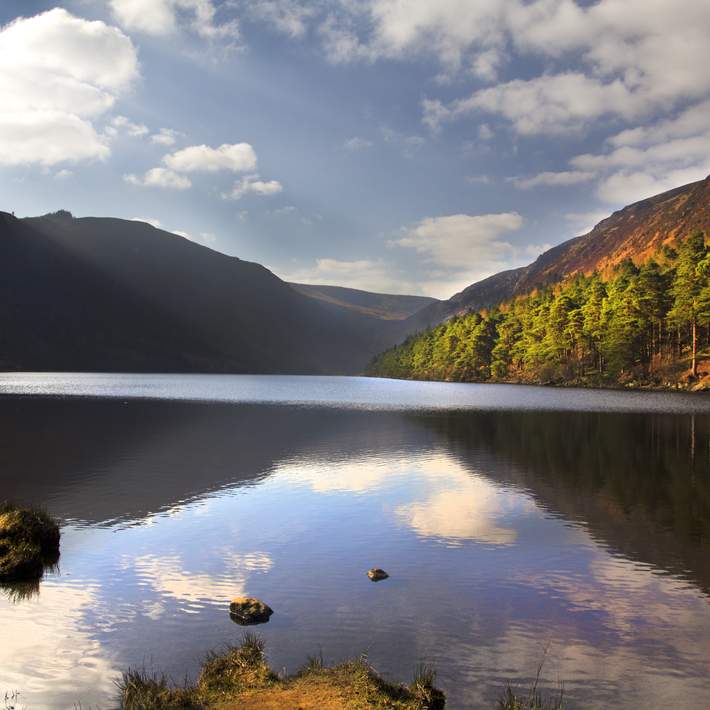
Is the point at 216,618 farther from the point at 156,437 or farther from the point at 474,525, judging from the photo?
the point at 156,437

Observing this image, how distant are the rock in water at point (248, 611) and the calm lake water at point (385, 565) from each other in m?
0.26

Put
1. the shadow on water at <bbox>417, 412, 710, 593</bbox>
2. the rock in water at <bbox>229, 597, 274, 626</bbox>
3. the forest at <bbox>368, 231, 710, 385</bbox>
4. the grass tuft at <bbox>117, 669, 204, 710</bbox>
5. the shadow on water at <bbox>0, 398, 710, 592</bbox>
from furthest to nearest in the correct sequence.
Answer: the forest at <bbox>368, 231, 710, 385</bbox>, the shadow on water at <bbox>0, 398, 710, 592</bbox>, the shadow on water at <bbox>417, 412, 710, 593</bbox>, the rock in water at <bbox>229, 597, 274, 626</bbox>, the grass tuft at <bbox>117, 669, 204, 710</bbox>

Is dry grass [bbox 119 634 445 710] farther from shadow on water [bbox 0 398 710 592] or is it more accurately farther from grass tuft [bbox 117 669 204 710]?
shadow on water [bbox 0 398 710 592]

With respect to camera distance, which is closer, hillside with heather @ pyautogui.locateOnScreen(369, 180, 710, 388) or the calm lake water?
the calm lake water

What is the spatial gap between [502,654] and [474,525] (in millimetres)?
10936

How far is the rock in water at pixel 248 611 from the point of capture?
13125 mm

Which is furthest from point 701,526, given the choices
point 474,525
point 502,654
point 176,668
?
point 176,668

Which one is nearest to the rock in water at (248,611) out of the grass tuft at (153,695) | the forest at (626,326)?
the grass tuft at (153,695)

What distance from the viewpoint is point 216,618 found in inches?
529

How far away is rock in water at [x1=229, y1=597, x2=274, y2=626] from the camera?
13125 millimetres

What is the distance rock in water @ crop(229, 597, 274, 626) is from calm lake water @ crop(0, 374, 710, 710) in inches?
10.3

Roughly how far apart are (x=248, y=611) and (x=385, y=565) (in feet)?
18.4

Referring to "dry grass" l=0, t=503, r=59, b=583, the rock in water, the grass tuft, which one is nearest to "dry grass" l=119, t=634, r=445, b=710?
the grass tuft

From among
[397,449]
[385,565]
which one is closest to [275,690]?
[385,565]
